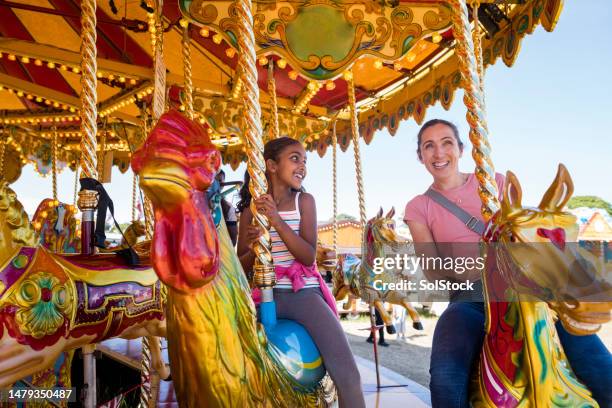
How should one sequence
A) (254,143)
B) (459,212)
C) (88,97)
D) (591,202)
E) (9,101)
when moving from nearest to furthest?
1. (254,143)
2. (459,212)
3. (88,97)
4. (9,101)
5. (591,202)

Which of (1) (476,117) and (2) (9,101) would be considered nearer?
(1) (476,117)

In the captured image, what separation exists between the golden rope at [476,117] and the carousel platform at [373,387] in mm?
2671

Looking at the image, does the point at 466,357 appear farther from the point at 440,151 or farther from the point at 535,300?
the point at 440,151

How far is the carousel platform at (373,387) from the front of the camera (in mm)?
3821

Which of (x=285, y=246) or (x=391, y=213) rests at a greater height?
(x=391, y=213)

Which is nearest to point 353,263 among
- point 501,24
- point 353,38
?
point 353,38

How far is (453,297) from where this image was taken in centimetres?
176

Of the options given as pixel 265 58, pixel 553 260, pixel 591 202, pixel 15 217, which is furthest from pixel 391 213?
pixel 591 202

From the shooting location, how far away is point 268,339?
5.32 feet

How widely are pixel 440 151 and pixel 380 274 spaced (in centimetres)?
234

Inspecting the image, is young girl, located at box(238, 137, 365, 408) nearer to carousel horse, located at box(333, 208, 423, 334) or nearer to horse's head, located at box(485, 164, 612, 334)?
horse's head, located at box(485, 164, 612, 334)

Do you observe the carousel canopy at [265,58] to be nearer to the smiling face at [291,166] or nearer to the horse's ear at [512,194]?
the smiling face at [291,166]

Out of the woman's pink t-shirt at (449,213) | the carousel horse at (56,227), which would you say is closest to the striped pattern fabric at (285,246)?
the woman's pink t-shirt at (449,213)

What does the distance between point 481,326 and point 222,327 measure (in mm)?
918
